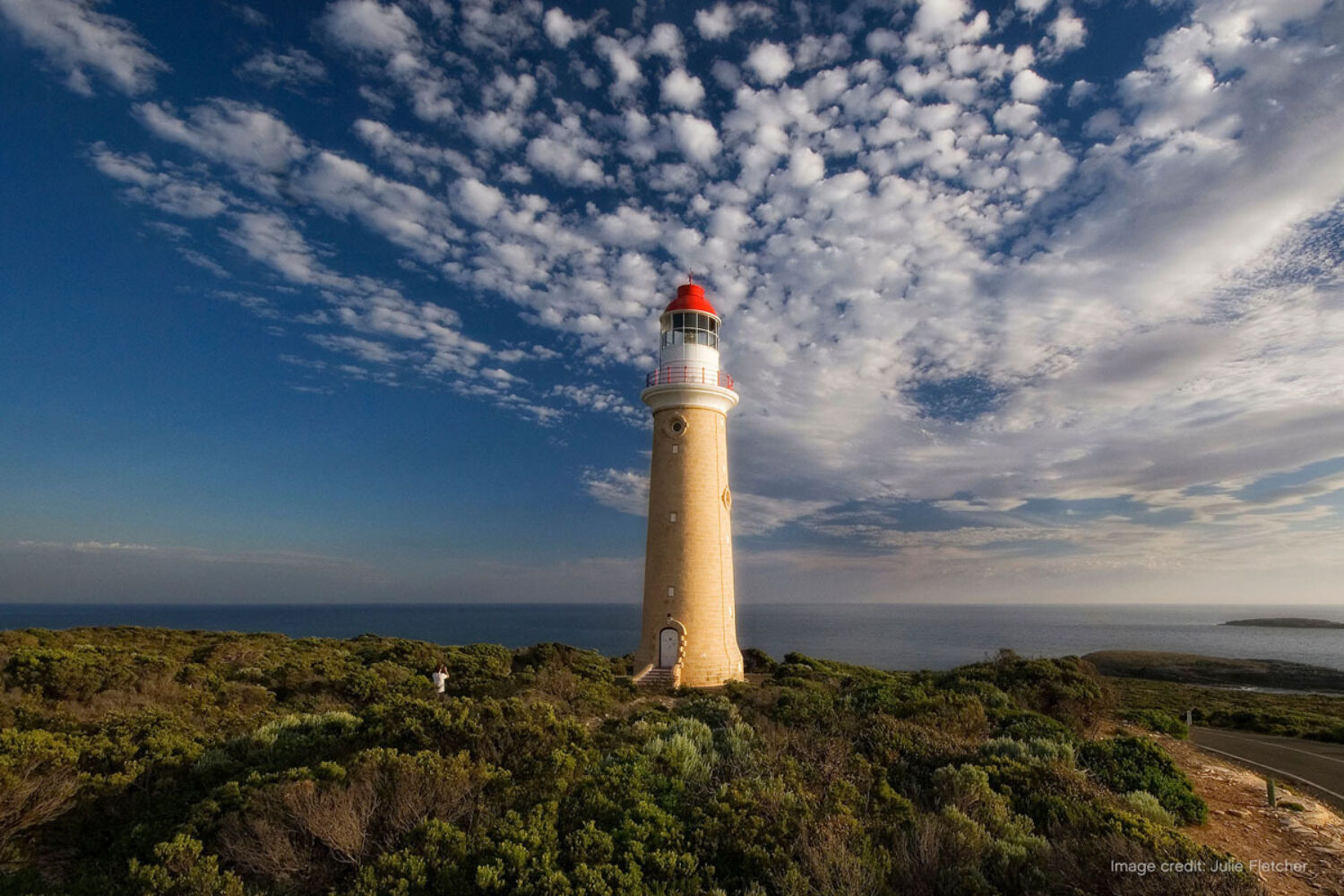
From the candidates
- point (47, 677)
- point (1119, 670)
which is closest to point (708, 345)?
point (47, 677)

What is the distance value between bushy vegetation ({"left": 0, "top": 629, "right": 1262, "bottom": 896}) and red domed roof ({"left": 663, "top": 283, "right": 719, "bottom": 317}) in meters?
11.9

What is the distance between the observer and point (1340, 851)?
7.11 meters

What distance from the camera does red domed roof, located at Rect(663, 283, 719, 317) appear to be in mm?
18938

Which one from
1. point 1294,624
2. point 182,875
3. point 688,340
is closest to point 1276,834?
point 182,875

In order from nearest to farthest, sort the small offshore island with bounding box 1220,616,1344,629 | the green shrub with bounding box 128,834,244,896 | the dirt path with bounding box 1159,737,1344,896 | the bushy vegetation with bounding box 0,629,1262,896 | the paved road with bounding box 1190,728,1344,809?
1. the green shrub with bounding box 128,834,244,896
2. the bushy vegetation with bounding box 0,629,1262,896
3. the dirt path with bounding box 1159,737,1344,896
4. the paved road with bounding box 1190,728,1344,809
5. the small offshore island with bounding box 1220,616,1344,629

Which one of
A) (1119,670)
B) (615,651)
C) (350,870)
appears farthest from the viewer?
(615,651)

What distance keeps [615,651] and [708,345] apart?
6202 centimetres

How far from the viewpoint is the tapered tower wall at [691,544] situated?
1770 cm

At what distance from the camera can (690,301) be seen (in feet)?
62.6

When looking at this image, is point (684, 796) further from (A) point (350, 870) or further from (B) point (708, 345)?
(B) point (708, 345)

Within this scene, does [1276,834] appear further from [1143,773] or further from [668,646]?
[668,646]

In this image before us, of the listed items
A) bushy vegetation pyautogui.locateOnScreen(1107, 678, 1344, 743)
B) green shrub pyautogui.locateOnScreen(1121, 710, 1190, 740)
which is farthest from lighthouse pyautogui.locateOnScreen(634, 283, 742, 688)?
bushy vegetation pyautogui.locateOnScreen(1107, 678, 1344, 743)

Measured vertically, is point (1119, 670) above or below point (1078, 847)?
below

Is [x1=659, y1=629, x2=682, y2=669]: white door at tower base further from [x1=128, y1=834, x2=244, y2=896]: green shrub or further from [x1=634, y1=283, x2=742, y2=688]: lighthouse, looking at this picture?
[x1=128, y1=834, x2=244, y2=896]: green shrub
